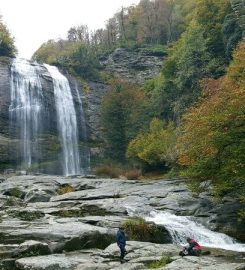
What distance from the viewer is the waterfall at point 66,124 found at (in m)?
49.7

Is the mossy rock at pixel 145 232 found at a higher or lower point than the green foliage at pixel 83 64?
lower

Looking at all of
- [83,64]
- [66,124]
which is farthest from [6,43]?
[66,124]

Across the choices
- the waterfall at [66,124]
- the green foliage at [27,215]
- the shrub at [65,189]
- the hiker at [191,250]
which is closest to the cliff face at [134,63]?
the waterfall at [66,124]

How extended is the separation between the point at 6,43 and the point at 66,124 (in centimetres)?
2086

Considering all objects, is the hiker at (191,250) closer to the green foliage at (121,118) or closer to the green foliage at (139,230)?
the green foliage at (139,230)

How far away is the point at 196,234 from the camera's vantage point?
61.5ft

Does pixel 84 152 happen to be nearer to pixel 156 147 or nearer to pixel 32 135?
pixel 32 135

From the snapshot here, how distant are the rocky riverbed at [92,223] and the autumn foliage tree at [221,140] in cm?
226

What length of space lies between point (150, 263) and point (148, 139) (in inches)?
1141

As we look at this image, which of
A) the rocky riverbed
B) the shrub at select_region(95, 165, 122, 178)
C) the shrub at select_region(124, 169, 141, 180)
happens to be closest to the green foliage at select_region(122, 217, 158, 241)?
the rocky riverbed

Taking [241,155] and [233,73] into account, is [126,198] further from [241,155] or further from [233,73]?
[233,73]

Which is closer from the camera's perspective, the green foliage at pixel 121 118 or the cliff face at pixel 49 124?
the cliff face at pixel 49 124

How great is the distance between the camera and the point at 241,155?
18.3m

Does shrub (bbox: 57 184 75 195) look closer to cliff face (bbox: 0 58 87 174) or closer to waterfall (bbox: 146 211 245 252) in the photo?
waterfall (bbox: 146 211 245 252)
